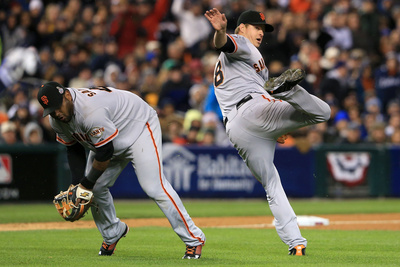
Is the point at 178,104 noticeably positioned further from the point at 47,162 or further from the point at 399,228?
the point at 399,228

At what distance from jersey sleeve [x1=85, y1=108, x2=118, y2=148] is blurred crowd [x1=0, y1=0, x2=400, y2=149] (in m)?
8.24

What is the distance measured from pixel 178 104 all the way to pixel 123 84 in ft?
4.47

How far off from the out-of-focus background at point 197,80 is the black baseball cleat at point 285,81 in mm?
8274

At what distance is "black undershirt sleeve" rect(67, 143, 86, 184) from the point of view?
7066 mm

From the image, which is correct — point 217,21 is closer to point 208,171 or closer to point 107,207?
point 107,207

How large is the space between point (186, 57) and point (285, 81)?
455 inches

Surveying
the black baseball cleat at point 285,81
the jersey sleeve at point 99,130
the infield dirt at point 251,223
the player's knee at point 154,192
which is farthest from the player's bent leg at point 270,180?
the infield dirt at point 251,223

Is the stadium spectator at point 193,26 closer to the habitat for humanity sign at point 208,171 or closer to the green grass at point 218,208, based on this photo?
the habitat for humanity sign at point 208,171

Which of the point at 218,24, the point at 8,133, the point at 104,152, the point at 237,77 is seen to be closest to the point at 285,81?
the point at 237,77

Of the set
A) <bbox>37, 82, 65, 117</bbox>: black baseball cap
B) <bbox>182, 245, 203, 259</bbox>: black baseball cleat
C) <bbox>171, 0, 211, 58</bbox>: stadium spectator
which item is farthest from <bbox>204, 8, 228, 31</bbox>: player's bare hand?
<bbox>171, 0, 211, 58</bbox>: stadium spectator

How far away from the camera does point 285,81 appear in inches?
263

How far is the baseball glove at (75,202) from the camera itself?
22.5 feet

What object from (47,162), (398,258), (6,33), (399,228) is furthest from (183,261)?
(6,33)

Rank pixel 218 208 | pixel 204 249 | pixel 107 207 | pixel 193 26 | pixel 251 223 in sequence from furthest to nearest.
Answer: pixel 193 26, pixel 218 208, pixel 251 223, pixel 204 249, pixel 107 207
